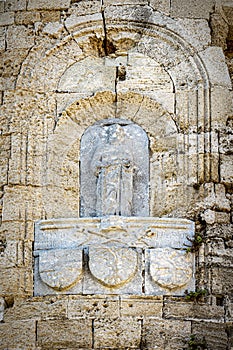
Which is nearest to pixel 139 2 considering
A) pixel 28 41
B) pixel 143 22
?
pixel 143 22

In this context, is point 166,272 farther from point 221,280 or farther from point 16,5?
Answer: point 16,5

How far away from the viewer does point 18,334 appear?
41.9ft

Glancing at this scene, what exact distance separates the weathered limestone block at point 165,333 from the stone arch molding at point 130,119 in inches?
15.0

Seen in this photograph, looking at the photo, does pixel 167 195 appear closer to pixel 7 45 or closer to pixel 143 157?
pixel 143 157

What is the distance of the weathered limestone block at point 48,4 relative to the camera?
14.2 meters

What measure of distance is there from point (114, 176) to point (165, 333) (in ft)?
6.55

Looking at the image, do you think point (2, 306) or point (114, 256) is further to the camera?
point (2, 306)

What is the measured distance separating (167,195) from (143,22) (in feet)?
7.37

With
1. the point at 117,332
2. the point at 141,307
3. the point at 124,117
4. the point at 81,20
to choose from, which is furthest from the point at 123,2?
the point at 117,332

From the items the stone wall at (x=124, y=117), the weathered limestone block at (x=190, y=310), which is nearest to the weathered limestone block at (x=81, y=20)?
the stone wall at (x=124, y=117)

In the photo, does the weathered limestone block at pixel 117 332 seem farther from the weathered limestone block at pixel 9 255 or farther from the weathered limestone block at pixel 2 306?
the weathered limestone block at pixel 9 255

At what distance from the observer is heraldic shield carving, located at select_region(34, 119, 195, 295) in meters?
12.9

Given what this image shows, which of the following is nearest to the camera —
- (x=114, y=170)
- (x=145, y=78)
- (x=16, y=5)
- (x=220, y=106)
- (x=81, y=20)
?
(x=114, y=170)

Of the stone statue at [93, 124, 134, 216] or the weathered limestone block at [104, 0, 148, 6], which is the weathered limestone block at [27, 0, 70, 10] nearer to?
the weathered limestone block at [104, 0, 148, 6]
